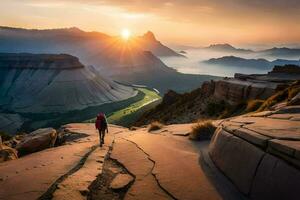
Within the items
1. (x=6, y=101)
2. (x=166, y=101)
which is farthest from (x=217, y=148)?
(x=6, y=101)

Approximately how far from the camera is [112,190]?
6.80 metres

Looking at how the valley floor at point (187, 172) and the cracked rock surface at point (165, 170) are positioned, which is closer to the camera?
the valley floor at point (187, 172)

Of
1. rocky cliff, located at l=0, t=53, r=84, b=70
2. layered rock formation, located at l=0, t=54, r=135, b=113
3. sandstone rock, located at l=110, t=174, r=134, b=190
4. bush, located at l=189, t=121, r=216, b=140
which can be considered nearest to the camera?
sandstone rock, located at l=110, t=174, r=134, b=190

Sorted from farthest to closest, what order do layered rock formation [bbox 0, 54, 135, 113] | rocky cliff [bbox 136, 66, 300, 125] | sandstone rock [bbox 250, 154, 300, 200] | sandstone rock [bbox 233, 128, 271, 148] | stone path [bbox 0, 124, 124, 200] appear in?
layered rock formation [bbox 0, 54, 135, 113]
rocky cliff [bbox 136, 66, 300, 125]
stone path [bbox 0, 124, 124, 200]
sandstone rock [bbox 233, 128, 271, 148]
sandstone rock [bbox 250, 154, 300, 200]

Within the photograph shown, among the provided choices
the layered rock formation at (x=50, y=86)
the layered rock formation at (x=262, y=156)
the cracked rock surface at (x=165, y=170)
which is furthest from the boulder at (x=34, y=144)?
the layered rock formation at (x=50, y=86)

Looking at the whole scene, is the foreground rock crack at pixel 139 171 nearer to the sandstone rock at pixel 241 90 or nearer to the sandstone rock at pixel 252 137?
the sandstone rock at pixel 252 137

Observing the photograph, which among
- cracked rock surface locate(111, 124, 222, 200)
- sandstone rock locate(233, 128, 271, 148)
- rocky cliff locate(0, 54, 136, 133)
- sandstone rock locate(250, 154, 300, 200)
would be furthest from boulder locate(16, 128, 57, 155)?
rocky cliff locate(0, 54, 136, 133)

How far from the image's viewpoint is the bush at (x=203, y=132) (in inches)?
446

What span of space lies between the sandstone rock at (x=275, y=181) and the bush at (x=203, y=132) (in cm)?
529

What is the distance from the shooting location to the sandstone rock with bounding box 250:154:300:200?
17.0 ft

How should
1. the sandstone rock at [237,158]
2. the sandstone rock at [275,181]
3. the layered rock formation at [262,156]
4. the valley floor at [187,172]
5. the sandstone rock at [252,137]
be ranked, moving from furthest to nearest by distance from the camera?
the sandstone rock at [252,137] → the sandstone rock at [237,158] → the valley floor at [187,172] → the layered rock formation at [262,156] → the sandstone rock at [275,181]

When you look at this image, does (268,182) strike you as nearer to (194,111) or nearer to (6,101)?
(194,111)

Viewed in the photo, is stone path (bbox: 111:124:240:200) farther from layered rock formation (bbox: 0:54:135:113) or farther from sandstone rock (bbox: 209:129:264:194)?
layered rock formation (bbox: 0:54:135:113)

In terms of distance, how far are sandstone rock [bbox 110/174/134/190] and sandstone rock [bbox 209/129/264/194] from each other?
2088mm
